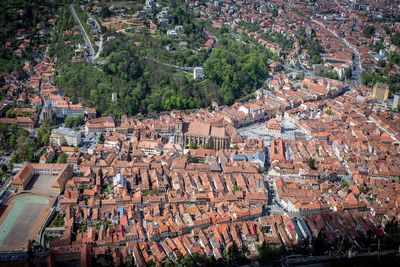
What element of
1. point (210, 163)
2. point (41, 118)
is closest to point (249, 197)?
point (210, 163)

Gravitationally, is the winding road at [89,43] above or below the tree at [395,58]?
above

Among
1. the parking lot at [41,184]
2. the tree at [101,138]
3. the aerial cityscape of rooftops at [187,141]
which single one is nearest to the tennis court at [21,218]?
the aerial cityscape of rooftops at [187,141]

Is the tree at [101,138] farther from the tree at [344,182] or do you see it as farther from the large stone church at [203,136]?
the tree at [344,182]

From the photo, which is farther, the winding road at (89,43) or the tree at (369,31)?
the tree at (369,31)

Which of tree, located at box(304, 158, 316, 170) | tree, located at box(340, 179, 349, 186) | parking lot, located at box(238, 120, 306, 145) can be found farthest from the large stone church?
tree, located at box(340, 179, 349, 186)

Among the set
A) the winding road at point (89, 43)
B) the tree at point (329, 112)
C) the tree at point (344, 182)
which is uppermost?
the winding road at point (89, 43)

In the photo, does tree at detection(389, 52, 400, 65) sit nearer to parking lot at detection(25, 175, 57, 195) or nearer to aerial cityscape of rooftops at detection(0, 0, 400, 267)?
aerial cityscape of rooftops at detection(0, 0, 400, 267)

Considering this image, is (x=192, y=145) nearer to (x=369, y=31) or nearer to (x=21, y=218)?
(x=21, y=218)

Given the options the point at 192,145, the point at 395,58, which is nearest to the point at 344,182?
the point at 192,145

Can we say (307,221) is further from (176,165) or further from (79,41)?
(79,41)
